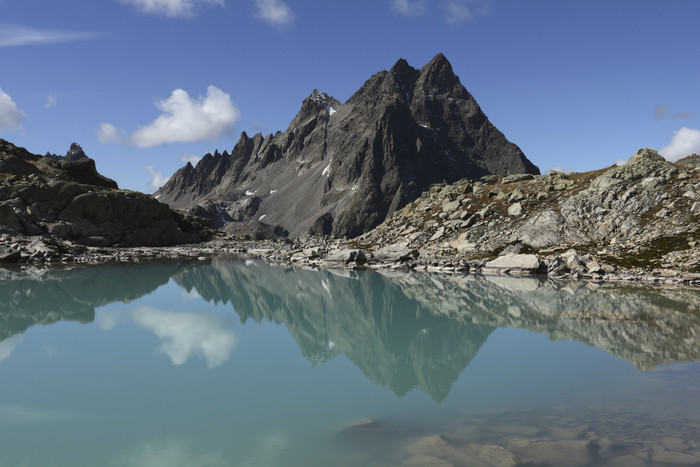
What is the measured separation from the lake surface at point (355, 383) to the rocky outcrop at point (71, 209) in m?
54.8

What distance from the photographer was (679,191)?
52219mm

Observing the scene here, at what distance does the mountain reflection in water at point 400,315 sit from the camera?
19234mm

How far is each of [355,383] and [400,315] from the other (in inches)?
580

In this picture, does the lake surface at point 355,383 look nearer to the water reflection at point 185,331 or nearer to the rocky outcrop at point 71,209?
the water reflection at point 185,331

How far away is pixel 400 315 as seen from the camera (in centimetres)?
3017

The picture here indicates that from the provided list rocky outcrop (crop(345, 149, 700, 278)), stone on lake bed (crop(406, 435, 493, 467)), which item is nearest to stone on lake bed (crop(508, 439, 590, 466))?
stone on lake bed (crop(406, 435, 493, 467))

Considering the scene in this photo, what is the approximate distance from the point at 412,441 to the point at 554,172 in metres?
73.3

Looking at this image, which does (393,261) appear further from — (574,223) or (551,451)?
(551,451)

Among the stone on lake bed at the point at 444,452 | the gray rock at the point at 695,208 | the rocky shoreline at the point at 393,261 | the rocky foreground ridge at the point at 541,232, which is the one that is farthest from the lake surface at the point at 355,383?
the gray rock at the point at 695,208

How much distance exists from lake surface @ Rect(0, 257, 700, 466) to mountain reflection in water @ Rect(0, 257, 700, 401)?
19cm

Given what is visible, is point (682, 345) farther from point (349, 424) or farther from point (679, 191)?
point (679, 191)

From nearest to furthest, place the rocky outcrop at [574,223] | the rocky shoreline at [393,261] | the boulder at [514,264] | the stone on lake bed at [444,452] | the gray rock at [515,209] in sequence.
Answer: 1. the stone on lake bed at [444,452]
2. the rocky shoreline at [393,261]
3. the rocky outcrop at [574,223]
4. the boulder at [514,264]
5. the gray rock at [515,209]

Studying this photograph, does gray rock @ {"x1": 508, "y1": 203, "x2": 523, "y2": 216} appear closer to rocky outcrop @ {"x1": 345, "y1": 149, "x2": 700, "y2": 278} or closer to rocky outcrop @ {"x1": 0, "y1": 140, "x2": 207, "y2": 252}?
rocky outcrop @ {"x1": 345, "y1": 149, "x2": 700, "y2": 278}

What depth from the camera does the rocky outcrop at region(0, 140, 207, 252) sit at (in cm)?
8088
